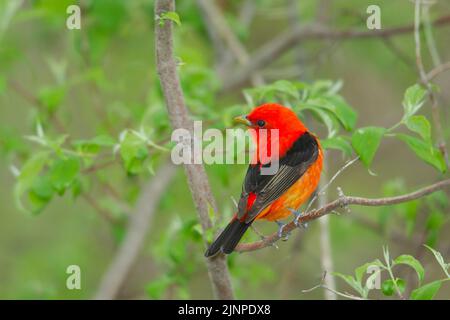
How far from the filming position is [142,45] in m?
7.20

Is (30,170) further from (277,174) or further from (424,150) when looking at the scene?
(424,150)

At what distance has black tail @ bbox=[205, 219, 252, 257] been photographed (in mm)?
3414

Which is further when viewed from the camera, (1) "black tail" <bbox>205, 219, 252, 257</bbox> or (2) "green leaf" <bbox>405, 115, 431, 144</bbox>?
(2) "green leaf" <bbox>405, 115, 431, 144</bbox>

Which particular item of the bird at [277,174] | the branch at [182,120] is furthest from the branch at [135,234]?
the bird at [277,174]

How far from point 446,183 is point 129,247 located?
320 cm

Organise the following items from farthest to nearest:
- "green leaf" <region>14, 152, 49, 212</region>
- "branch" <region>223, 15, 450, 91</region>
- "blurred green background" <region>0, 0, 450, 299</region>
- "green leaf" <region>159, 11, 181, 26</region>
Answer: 1. "branch" <region>223, 15, 450, 91</region>
2. "blurred green background" <region>0, 0, 450, 299</region>
3. "green leaf" <region>14, 152, 49, 212</region>
4. "green leaf" <region>159, 11, 181, 26</region>

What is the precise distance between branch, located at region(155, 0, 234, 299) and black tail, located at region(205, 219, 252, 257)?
0.17 m

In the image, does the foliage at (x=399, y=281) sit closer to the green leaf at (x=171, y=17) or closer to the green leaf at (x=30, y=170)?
the green leaf at (x=171, y=17)

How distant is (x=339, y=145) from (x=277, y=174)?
334 millimetres

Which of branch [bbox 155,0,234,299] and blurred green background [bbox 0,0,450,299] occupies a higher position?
blurred green background [bbox 0,0,450,299]

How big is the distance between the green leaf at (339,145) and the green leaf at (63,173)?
1.30 meters

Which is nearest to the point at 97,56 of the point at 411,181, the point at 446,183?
the point at 446,183

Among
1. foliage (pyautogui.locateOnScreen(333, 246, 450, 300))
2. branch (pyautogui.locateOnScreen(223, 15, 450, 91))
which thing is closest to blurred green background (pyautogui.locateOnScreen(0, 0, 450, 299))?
branch (pyautogui.locateOnScreen(223, 15, 450, 91))

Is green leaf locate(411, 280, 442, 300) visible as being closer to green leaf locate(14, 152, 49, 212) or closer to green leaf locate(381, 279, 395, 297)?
green leaf locate(381, 279, 395, 297)
